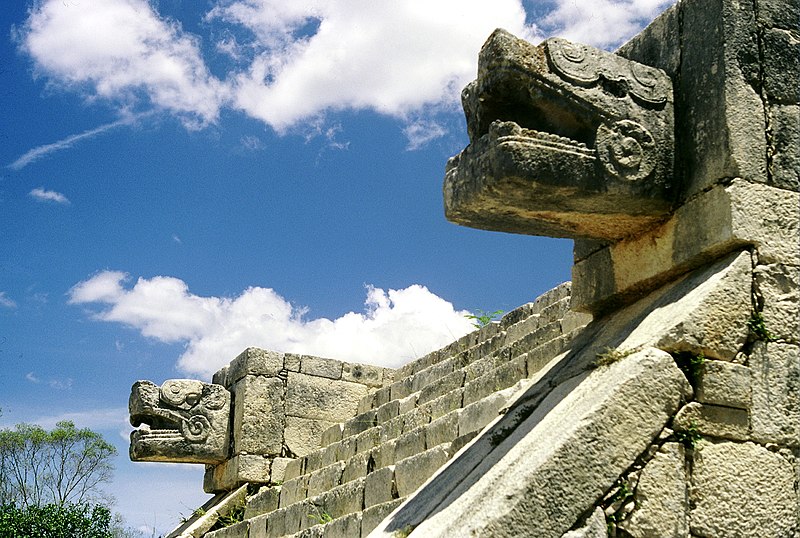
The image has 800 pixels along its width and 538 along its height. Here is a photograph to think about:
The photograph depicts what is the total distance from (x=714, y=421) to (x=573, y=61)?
1.92m

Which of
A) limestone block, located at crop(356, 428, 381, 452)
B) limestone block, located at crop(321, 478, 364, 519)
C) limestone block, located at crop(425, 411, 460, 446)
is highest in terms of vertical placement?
limestone block, located at crop(356, 428, 381, 452)

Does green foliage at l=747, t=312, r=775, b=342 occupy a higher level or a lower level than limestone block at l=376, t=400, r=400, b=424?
lower

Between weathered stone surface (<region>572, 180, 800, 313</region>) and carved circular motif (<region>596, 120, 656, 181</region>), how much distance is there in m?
0.31

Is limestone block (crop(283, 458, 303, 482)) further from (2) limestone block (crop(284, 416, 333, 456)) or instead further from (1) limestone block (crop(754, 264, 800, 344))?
(1) limestone block (crop(754, 264, 800, 344))

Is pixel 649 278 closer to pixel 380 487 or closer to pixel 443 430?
pixel 443 430

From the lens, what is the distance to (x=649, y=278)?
5.36m

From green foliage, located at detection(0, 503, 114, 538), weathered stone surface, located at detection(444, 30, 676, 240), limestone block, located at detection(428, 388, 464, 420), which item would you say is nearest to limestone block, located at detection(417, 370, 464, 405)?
limestone block, located at detection(428, 388, 464, 420)

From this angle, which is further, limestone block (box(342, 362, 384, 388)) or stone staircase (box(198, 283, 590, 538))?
limestone block (box(342, 362, 384, 388))

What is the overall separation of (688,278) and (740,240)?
0.37 m

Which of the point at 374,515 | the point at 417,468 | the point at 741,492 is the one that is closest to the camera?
the point at 741,492

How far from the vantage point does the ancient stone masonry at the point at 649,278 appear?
4266mm

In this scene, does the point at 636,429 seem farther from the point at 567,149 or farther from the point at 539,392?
the point at 567,149

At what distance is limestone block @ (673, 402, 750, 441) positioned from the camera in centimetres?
443

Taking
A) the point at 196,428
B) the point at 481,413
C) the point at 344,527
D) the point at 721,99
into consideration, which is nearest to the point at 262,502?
the point at 196,428
